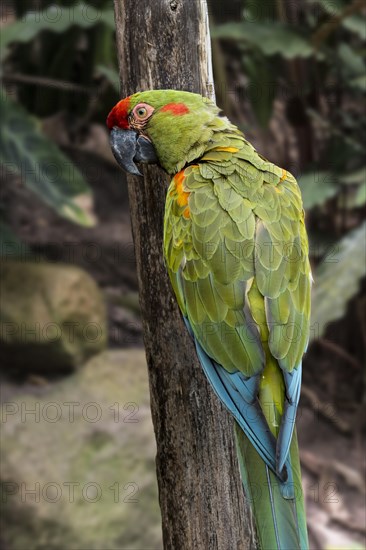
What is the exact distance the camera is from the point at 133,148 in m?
1.84

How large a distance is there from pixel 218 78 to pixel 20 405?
1918 millimetres

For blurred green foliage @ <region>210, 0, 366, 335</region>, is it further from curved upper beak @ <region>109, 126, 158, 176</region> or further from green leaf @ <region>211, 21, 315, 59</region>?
curved upper beak @ <region>109, 126, 158, 176</region>

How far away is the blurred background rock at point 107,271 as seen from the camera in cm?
316

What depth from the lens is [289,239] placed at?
1.72 meters

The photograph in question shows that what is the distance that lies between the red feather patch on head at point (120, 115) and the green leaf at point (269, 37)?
1.77 meters

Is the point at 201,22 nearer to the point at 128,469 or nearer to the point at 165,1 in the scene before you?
the point at 165,1

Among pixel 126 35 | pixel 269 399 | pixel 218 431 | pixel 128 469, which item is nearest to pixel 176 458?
pixel 218 431

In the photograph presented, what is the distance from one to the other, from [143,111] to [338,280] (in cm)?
154

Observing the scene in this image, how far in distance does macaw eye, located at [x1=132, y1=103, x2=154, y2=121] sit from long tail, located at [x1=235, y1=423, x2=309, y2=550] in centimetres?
82

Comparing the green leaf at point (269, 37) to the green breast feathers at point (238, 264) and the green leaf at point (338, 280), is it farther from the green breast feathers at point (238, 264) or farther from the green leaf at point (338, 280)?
the green breast feathers at point (238, 264)

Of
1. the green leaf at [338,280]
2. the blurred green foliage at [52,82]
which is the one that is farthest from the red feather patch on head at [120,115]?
the green leaf at [338,280]

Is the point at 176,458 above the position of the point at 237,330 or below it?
below

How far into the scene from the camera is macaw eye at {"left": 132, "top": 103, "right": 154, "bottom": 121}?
69.3 inches

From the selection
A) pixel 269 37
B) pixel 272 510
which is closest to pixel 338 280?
pixel 269 37
